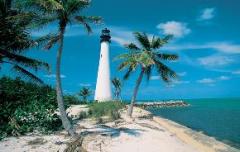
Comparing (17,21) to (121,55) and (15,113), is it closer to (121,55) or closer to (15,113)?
(15,113)

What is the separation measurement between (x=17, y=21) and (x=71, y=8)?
315 cm

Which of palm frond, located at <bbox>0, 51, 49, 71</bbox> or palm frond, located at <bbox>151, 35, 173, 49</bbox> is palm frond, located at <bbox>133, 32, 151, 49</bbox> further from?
palm frond, located at <bbox>0, 51, 49, 71</bbox>

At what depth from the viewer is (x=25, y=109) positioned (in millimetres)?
18266

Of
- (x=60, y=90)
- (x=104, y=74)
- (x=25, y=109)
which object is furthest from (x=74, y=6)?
(x=104, y=74)

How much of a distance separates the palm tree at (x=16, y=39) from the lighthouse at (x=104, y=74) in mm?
21662

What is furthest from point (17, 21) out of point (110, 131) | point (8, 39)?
point (110, 131)

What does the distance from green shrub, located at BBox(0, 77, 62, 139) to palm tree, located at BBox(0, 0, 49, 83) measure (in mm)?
1231

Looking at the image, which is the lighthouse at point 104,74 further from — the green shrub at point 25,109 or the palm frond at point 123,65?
the green shrub at point 25,109

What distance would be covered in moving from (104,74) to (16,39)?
23.8 metres

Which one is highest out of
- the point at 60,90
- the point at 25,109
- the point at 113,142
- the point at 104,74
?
the point at 104,74

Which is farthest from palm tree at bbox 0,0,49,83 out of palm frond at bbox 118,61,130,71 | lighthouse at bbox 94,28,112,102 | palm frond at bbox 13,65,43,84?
lighthouse at bbox 94,28,112,102

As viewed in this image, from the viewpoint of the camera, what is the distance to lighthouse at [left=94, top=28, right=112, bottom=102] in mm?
40844

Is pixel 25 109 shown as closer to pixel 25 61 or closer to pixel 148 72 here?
pixel 25 61

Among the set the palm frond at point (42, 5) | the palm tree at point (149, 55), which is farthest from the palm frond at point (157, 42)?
the palm frond at point (42, 5)
